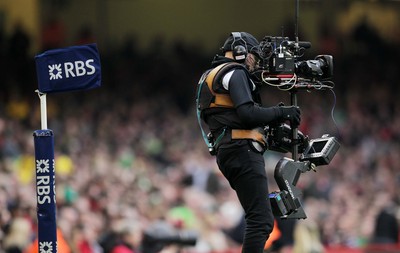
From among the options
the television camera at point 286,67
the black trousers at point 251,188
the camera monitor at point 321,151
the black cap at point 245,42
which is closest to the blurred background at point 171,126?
the camera monitor at point 321,151

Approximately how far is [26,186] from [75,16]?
10.5 m

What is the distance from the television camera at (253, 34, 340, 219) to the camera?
398 inches

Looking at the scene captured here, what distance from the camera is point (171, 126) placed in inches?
932

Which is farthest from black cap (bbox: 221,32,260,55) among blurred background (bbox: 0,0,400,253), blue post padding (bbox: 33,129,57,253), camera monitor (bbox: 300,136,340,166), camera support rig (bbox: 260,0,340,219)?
blurred background (bbox: 0,0,400,253)

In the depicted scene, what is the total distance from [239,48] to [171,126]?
13.7m

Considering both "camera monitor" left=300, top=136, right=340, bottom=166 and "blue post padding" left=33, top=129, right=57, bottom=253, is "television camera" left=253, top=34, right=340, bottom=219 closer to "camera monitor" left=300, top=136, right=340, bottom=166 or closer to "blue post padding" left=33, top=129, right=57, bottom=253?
"camera monitor" left=300, top=136, right=340, bottom=166

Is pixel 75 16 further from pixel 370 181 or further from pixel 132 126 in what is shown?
pixel 370 181

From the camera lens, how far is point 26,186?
16.8 m

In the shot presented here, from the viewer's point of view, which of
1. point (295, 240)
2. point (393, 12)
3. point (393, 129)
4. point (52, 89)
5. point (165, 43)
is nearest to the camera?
point (52, 89)

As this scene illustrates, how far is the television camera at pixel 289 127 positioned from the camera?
33.2 feet

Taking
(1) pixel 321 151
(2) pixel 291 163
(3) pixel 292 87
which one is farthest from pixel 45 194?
(1) pixel 321 151

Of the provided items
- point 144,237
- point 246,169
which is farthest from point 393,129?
point 246,169

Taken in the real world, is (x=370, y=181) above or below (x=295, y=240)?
below

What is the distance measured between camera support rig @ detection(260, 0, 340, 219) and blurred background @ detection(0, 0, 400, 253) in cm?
257
